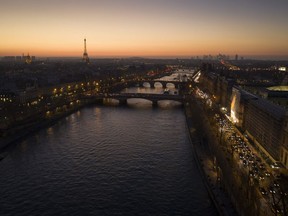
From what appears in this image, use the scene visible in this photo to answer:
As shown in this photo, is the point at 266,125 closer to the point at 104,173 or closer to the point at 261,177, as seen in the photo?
the point at 261,177

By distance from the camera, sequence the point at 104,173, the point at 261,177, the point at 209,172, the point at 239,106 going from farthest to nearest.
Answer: the point at 239,106, the point at 104,173, the point at 209,172, the point at 261,177

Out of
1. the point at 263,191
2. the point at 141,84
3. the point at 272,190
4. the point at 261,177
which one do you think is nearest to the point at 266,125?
the point at 261,177

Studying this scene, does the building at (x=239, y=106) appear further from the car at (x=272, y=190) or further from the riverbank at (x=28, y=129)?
the riverbank at (x=28, y=129)

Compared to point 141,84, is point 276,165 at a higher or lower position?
lower

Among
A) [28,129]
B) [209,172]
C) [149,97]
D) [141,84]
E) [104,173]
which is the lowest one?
[104,173]

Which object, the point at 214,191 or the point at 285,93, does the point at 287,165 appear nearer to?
the point at 214,191
